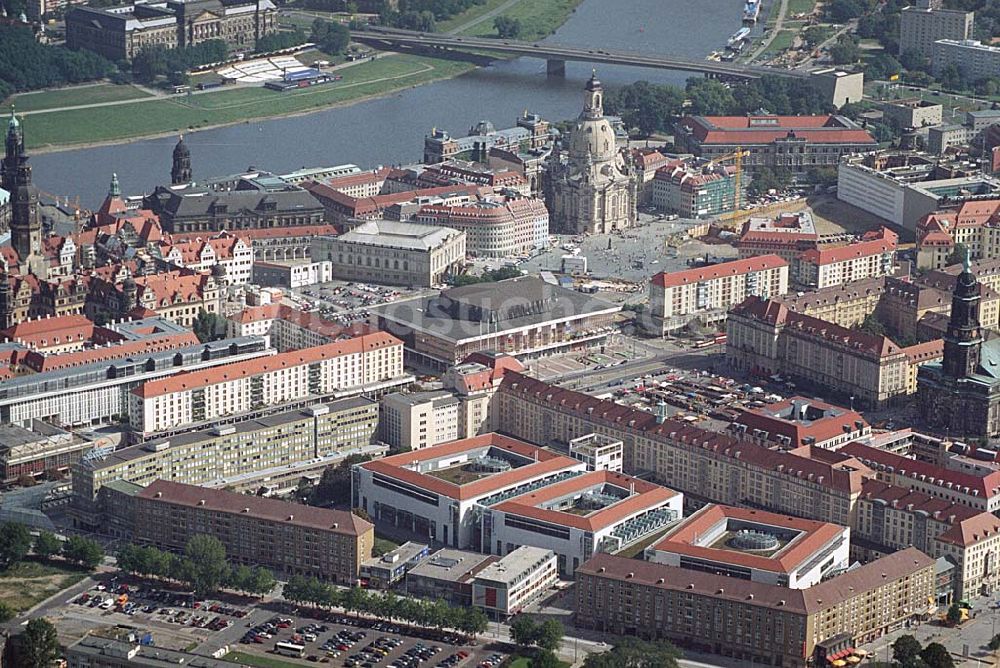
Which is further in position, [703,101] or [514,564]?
[703,101]

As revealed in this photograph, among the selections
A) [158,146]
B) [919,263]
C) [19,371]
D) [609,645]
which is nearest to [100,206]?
[158,146]

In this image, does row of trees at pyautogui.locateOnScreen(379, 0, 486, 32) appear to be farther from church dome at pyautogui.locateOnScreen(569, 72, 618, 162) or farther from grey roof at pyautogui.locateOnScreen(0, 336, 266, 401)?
grey roof at pyautogui.locateOnScreen(0, 336, 266, 401)

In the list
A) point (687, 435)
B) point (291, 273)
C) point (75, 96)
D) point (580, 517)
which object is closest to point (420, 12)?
point (75, 96)

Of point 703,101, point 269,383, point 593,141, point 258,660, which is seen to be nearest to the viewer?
point 258,660

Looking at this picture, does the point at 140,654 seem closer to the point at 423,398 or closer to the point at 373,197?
the point at 423,398

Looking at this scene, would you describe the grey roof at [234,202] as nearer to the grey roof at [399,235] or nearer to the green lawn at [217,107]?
the grey roof at [399,235]

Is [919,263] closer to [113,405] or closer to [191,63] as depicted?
[113,405]
